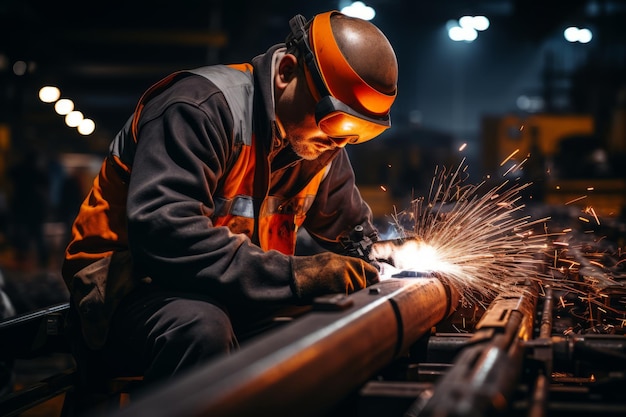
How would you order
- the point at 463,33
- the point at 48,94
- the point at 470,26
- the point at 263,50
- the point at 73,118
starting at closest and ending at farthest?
the point at 48,94, the point at 73,118, the point at 470,26, the point at 463,33, the point at 263,50

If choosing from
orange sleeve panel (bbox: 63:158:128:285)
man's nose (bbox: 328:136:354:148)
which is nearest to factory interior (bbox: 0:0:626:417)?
orange sleeve panel (bbox: 63:158:128:285)

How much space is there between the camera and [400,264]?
2.85 m

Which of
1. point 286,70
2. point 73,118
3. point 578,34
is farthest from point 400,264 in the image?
point 578,34

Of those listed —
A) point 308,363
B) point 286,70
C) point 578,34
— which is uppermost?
point 578,34

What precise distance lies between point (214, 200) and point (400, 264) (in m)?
0.82

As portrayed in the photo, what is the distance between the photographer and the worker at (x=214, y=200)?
200 centimetres

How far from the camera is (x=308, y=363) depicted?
1.35 metres

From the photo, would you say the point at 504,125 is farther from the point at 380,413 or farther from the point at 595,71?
the point at 380,413

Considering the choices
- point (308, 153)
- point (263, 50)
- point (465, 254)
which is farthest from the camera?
point (263, 50)

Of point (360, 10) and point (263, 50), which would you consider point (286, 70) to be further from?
point (263, 50)

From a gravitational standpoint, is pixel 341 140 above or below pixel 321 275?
above

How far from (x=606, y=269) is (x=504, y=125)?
43.1 feet

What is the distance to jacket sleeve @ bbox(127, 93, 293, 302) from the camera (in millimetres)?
1989

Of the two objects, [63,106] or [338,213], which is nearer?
[338,213]
